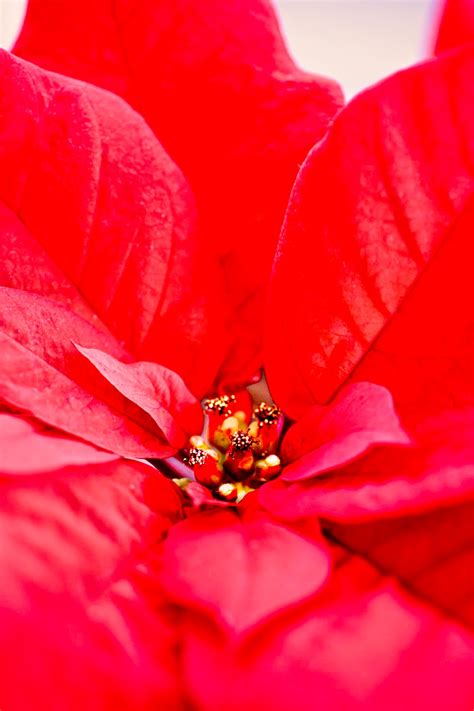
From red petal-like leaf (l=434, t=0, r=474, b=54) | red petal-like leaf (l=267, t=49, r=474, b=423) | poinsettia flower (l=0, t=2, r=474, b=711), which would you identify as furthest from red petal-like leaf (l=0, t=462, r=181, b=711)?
red petal-like leaf (l=434, t=0, r=474, b=54)

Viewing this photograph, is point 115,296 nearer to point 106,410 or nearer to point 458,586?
point 106,410

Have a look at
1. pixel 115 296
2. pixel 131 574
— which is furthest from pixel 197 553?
pixel 115 296

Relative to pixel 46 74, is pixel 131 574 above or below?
below

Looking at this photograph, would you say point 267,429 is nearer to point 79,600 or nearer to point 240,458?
point 240,458

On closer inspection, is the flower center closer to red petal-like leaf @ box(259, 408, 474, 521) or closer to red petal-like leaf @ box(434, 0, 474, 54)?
red petal-like leaf @ box(259, 408, 474, 521)

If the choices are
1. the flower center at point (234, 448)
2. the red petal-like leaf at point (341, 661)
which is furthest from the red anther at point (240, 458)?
the red petal-like leaf at point (341, 661)

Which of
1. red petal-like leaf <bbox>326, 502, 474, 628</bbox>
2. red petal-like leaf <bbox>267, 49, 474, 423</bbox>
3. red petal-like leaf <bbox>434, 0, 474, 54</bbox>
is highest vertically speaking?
red petal-like leaf <bbox>434, 0, 474, 54</bbox>
